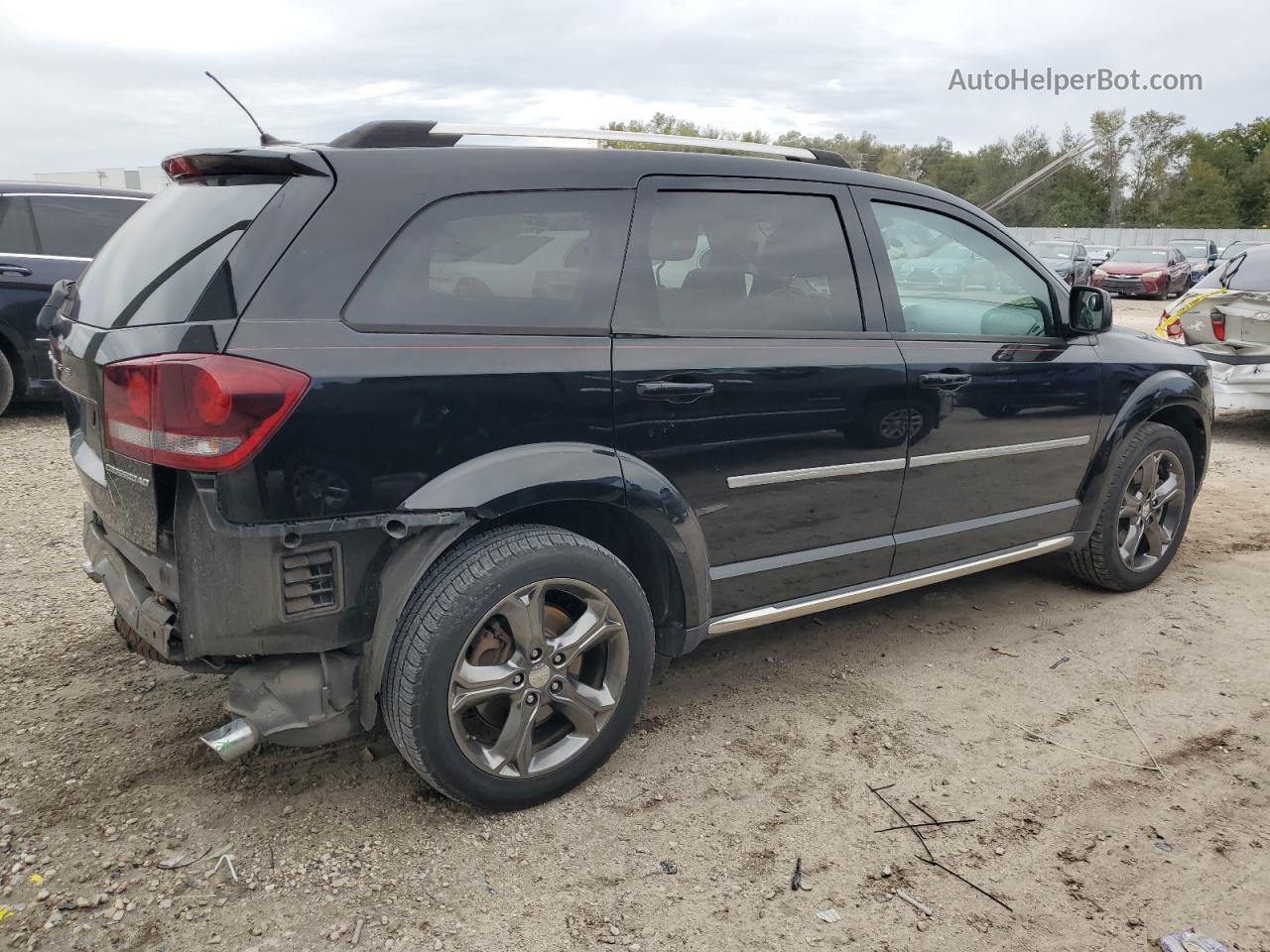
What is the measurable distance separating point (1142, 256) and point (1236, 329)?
19.1 m

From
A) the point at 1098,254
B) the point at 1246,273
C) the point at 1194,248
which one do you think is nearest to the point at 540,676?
the point at 1246,273

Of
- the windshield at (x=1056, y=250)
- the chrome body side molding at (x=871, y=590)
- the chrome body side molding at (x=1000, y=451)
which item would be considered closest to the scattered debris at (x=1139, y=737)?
the chrome body side molding at (x=871, y=590)

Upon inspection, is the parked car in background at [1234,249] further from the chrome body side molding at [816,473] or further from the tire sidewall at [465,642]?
the tire sidewall at [465,642]

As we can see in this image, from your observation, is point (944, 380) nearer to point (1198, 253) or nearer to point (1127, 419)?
point (1127, 419)

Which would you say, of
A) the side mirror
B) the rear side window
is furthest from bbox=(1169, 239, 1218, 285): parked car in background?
the rear side window

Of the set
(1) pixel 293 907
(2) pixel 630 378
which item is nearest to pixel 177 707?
(1) pixel 293 907

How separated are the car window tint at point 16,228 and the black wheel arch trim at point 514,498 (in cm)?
681

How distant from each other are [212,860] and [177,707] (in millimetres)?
911

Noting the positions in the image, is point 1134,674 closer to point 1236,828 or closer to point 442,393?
point 1236,828

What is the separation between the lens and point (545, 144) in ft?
9.47

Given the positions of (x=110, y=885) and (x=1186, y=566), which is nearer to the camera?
(x=110, y=885)

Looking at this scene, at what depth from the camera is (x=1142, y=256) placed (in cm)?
2508

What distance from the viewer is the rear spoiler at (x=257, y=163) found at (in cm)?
254

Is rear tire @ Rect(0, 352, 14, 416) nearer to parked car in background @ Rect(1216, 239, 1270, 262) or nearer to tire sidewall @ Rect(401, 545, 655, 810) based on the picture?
tire sidewall @ Rect(401, 545, 655, 810)
